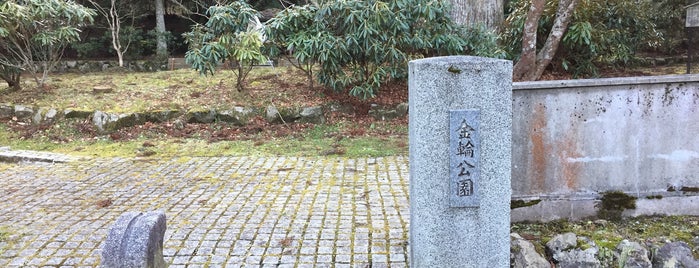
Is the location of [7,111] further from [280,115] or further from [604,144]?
[604,144]

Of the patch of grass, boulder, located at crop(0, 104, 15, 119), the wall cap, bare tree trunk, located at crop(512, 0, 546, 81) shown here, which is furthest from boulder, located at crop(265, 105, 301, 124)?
the wall cap

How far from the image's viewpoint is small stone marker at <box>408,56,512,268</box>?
124 inches

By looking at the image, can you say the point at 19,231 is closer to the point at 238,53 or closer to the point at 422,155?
the point at 422,155

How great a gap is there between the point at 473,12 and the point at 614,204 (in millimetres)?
6916

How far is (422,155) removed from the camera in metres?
3.23

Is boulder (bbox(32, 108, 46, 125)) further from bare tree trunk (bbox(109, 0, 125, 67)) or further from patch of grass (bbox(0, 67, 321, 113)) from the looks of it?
bare tree trunk (bbox(109, 0, 125, 67))

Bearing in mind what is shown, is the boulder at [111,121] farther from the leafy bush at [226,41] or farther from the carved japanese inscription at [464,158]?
the carved japanese inscription at [464,158]

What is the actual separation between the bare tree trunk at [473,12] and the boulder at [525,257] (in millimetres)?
7243

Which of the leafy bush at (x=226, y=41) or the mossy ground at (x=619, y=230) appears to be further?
the leafy bush at (x=226, y=41)

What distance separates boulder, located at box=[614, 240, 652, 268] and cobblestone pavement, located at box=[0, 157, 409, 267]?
154 centimetres

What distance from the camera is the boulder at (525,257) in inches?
146

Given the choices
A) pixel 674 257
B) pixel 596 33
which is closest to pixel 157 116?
pixel 674 257

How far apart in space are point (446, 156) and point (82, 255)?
2.91 meters

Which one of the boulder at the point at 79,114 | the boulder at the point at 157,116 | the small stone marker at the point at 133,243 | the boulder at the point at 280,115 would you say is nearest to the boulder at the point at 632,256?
the small stone marker at the point at 133,243
